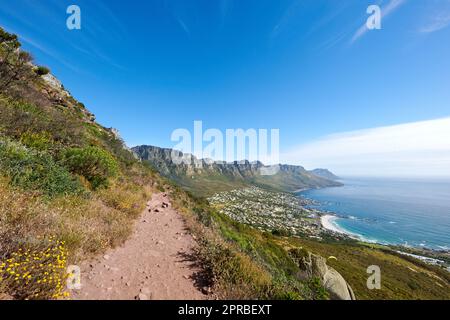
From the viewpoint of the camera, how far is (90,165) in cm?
1013

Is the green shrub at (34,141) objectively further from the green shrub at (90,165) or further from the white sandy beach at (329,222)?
the white sandy beach at (329,222)

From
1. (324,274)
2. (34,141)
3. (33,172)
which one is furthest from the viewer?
(324,274)

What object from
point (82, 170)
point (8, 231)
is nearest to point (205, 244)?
point (8, 231)

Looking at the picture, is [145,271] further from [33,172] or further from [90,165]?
[90,165]

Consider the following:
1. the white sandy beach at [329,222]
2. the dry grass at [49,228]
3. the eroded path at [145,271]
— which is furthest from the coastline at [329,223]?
the dry grass at [49,228]

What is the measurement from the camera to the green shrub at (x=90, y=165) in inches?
378

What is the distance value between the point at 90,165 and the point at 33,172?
3.74 metres

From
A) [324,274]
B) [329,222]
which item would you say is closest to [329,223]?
[329,222]

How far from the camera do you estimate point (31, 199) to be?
5.23 m

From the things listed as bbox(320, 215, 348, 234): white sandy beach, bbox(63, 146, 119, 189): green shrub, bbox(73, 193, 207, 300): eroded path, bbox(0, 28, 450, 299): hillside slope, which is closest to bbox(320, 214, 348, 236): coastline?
bbox(320, 215, 348, 234): white sandy beach

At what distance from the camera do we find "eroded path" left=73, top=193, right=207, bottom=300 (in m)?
4.11

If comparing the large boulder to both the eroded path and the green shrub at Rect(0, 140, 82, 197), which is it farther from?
the green shrub at Rect(0, 140, 82, 197)

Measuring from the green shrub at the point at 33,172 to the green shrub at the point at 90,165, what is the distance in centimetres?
199
